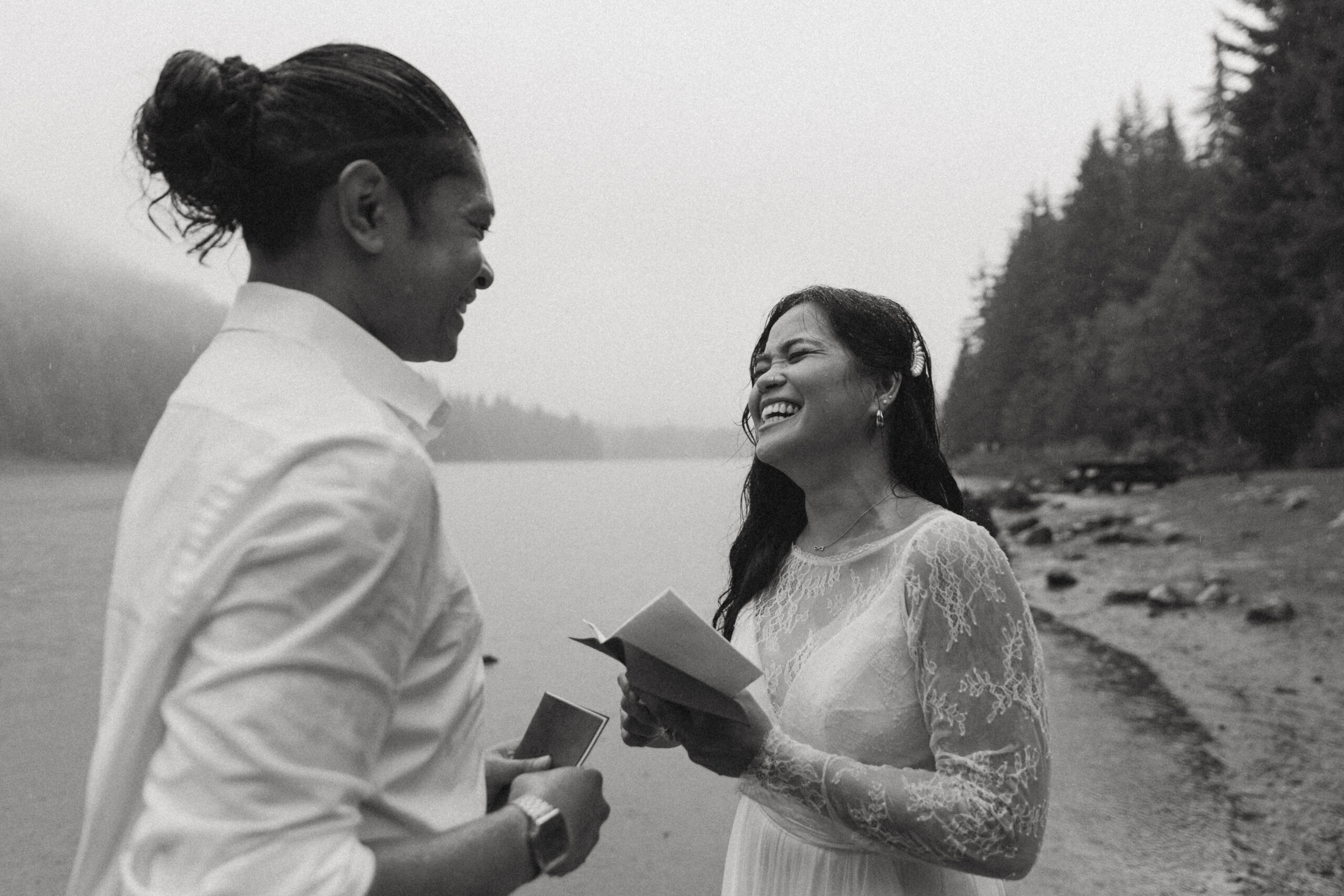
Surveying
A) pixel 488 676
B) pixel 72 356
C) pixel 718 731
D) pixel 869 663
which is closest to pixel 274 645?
pixel 718 731

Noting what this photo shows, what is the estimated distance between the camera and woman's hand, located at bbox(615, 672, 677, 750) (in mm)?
2121

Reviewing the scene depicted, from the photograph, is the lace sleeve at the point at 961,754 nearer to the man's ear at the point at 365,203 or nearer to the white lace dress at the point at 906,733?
the white lace dress at the point at 906,733

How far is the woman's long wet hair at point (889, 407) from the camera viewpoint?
255 cm

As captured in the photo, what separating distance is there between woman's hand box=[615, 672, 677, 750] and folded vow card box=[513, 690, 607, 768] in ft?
1.19

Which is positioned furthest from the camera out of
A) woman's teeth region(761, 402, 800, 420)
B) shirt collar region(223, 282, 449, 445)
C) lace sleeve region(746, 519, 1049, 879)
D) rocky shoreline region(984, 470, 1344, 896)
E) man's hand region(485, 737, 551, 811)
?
rocky shoreline region(984, 470, 1344, 896)

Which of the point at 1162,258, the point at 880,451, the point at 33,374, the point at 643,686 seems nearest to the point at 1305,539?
the point at 880,451

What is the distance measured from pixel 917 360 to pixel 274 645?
2085 millimetres

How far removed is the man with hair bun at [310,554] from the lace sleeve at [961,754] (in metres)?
0.85

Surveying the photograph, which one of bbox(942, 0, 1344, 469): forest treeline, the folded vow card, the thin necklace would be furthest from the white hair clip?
bbox(942, 0, 1344, 469): forest treeline

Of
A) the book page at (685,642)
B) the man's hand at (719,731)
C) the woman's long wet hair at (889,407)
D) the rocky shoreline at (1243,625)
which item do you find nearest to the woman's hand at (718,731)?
the man's hand at (719,731)

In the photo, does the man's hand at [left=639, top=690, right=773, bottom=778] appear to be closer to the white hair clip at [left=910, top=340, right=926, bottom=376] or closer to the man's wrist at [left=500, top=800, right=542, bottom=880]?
the man's wrist at [left=500, top=800, right=542, bottom=880]

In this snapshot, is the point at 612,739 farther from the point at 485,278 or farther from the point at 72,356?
the point at 485,278

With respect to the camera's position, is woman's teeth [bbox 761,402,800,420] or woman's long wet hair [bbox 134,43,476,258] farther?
woman's teeth [bbox 761,402,800,420]

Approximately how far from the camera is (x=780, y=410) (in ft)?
8.20
